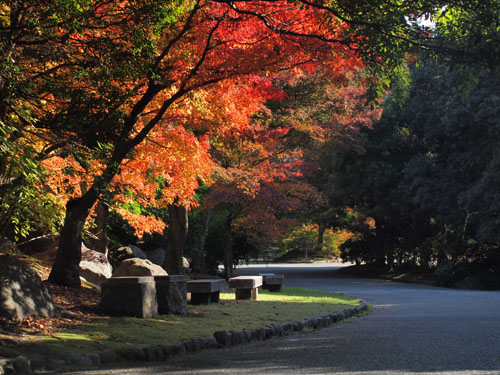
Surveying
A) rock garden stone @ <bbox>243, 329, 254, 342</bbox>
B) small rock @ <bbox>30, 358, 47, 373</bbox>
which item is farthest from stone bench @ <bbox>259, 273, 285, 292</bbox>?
small rock @ <bbox>30, 358, 47, 373</bbox>

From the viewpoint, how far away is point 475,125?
78.1 ft

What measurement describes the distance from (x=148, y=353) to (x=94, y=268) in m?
9.46

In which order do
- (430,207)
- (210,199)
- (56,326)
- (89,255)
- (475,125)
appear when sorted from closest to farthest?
(56,326), (89,255), (210,199), (475,125), (430,207)

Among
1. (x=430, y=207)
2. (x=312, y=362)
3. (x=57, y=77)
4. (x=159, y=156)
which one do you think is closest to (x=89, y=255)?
(x=159, y=156)

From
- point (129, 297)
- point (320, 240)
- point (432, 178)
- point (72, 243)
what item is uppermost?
point (432, 178)

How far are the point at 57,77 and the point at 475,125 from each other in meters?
19.0

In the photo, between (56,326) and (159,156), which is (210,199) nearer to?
(159,156)

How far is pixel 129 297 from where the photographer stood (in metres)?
9.30

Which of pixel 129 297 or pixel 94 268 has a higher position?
pixel 94 268

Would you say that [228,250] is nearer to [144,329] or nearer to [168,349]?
[144,329]

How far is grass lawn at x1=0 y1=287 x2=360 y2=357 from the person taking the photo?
667 centimetres

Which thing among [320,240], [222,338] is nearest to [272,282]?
[222,338]

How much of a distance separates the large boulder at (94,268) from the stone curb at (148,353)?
7475 millimetres

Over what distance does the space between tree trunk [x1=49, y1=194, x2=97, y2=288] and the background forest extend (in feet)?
0.09
